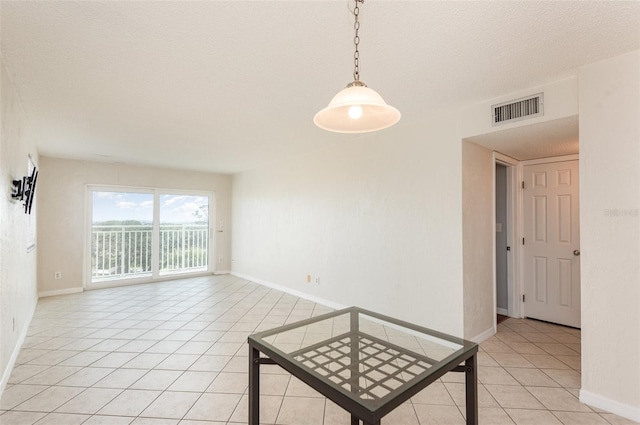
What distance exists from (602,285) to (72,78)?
4.13 meters

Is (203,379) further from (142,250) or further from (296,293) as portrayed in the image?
(142,250)

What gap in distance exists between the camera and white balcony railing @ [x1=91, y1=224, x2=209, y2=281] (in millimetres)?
5422

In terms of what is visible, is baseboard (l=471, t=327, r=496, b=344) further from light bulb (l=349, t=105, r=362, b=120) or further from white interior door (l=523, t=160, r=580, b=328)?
light bulb (l=349, t=105, r=362, b=120)

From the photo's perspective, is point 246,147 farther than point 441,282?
Yes

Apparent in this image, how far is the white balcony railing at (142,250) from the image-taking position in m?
5.42

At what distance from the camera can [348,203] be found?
3.89 meters

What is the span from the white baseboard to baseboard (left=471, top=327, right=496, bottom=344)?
933 millimetres

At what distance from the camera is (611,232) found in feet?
6.28

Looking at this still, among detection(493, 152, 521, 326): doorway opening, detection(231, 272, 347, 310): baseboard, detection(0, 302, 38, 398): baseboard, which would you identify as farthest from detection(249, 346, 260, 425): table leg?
detection(493, 152, 521, 326): doorway opening

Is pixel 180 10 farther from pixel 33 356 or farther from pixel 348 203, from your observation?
pixel 33 356

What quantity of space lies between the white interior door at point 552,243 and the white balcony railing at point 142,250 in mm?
6082

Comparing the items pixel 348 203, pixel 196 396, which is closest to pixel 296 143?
pixel 348 203

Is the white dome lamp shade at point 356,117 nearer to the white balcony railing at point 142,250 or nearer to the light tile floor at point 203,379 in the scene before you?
the light tile floor at point 203,379

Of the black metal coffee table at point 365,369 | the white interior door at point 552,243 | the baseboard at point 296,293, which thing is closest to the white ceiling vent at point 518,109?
the white interior door at point 552,243
